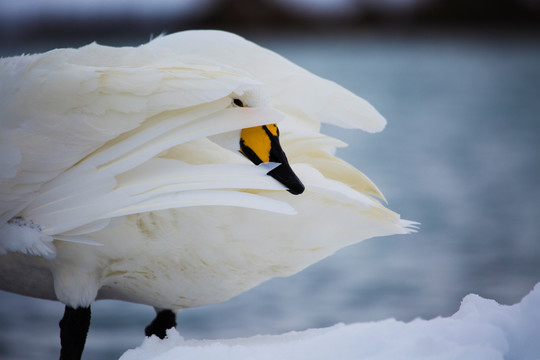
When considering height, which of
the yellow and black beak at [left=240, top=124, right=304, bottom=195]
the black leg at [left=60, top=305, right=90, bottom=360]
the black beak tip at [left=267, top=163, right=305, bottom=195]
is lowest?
the black leg at [left=60, top=305, right=90, bottom=360]

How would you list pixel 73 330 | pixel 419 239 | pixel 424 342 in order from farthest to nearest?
pixel 419 239 → pixel 73 330 → pixel 424 342

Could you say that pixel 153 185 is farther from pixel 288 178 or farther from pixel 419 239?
pixel 419 239

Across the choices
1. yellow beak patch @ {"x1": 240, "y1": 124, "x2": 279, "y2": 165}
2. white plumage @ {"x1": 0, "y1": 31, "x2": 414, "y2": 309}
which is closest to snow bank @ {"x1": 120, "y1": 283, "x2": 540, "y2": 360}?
white plumage @ {"x1": 0, "y1": 31, "x2": 414, "y2": 309}

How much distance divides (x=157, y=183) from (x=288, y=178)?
1.06 feet

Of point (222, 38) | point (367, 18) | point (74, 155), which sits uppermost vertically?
point (367, 18)

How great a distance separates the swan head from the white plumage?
0.08ft

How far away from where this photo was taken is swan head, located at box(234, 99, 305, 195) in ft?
5.66

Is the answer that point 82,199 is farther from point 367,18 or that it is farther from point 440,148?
point 367,18

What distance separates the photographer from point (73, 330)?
2109 millimetres

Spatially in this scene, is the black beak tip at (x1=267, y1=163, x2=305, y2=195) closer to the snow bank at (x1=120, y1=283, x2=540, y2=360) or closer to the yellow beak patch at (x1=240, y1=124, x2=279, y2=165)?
A: the yellow beak patch at (x1=240, y1=124, x2=279, y2=165)

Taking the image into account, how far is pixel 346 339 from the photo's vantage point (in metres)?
1.61

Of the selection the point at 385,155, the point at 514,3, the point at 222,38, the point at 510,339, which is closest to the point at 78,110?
the point at 222,38

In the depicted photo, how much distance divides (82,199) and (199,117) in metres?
0.36

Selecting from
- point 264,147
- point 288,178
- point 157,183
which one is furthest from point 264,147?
point 157,183
